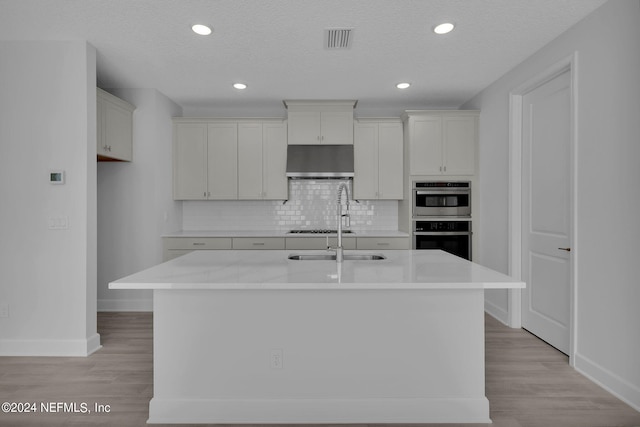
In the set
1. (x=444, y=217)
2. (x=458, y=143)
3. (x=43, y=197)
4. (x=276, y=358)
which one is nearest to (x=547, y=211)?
(x=444, y=217)

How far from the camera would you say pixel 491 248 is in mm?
4473

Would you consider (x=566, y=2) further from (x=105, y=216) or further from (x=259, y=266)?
(x=105, y=216)

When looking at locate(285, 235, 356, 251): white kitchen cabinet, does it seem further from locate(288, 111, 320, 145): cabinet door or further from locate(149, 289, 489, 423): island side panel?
locate(149, 289, 489, 423): island side panel

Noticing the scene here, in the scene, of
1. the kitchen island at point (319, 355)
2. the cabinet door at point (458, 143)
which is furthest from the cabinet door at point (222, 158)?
the kitchen island at point (319, 355)

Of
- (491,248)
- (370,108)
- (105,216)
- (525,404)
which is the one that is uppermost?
(370,108)

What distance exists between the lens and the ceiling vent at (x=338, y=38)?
3075 mm

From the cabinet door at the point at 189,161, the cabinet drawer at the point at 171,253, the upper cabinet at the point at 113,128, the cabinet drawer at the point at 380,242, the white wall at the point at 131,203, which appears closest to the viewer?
the upper cabinet at the point at 113,128

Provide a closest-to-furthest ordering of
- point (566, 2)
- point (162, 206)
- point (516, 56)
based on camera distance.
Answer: point (566, 2) → point (516, 56) → point (162, 206)

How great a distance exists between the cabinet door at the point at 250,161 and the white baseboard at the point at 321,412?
127 inches

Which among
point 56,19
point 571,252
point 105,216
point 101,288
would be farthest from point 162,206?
point 571,252

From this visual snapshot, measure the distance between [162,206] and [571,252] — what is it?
4261 mm

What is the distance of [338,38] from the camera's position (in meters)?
3.20

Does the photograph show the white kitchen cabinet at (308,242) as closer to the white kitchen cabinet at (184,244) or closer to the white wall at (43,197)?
the white kitchen cabinet at (184,244)

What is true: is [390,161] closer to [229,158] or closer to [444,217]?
[444,217]
